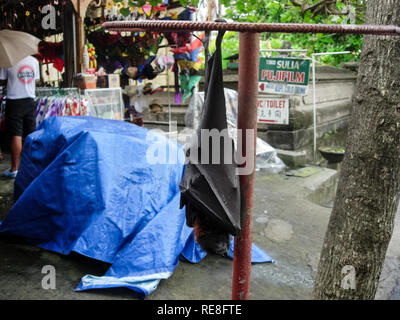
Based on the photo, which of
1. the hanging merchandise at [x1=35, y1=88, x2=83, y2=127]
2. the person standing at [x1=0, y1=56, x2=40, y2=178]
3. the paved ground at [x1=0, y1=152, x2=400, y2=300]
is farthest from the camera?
the hanging merchandise at [x1=35, y1=88, x2=83, y2=127]

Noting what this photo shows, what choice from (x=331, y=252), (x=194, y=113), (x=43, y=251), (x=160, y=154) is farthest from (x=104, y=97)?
(x=331, y=252)

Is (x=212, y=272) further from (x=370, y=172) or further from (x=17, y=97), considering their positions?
(x=17, y=97)

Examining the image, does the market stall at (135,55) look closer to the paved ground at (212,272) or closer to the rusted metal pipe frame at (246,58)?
the paved ground at (212,272)

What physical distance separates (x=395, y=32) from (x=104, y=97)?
5.86m

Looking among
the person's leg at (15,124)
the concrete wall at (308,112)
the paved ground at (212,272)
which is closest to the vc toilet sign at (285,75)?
the concrete wall at (308,112)

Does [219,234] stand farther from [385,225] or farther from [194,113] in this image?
[194,113]

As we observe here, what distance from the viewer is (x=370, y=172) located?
168 cm

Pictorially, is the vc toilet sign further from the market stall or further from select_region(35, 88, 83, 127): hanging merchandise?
select_region(35, 88, 83, 127): hanging merchandise

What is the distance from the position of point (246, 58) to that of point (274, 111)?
6214 mm

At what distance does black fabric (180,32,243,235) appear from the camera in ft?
4.62

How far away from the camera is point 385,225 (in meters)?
1.73

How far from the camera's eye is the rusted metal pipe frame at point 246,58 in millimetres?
1198

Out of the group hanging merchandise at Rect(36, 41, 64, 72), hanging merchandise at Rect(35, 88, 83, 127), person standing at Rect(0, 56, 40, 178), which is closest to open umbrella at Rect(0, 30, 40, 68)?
person standing at Rect(0, 56, 40, 178)

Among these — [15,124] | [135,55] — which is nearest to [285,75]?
[135,55]
